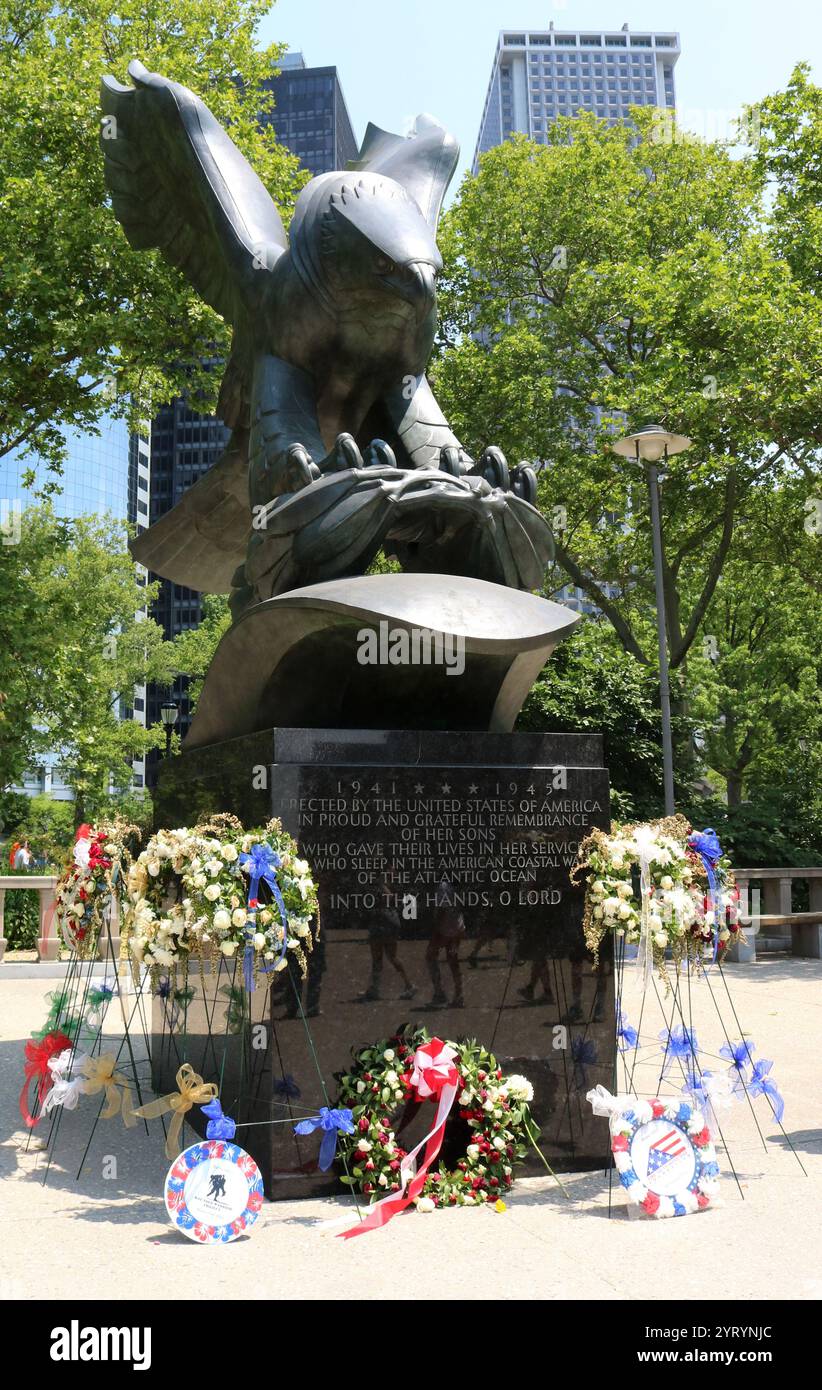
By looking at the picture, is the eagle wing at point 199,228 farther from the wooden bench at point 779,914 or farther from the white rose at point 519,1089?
the wooden bench at point 779,914

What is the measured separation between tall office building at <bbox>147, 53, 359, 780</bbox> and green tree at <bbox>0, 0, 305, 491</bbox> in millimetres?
31673

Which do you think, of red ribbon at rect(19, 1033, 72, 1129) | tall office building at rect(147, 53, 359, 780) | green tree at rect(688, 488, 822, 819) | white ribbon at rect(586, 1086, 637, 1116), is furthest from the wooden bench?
tall office building at rect(147, 53, 359, 780)

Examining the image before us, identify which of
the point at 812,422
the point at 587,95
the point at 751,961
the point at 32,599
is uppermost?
the point at 587,95

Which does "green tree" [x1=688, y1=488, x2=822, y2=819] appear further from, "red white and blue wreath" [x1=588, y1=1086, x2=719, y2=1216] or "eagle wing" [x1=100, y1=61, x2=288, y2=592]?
"red white and blue wreath" [x1=588, y1=1086, x2=719, y2=1216]

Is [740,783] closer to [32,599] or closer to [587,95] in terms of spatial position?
[32,599]

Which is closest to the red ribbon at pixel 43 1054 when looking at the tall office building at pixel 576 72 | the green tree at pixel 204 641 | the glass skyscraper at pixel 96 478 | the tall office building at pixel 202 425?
the green tree at pixel 204 641

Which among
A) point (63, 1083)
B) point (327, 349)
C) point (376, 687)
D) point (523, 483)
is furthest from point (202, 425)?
point (63, 1083)

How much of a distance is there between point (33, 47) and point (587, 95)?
552 ft

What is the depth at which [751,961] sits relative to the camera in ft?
48.1

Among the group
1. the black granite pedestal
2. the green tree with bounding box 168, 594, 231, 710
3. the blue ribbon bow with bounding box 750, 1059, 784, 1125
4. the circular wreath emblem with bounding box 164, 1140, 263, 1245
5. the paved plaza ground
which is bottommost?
the paved plaza ground

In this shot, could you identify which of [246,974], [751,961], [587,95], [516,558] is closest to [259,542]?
[516,558]

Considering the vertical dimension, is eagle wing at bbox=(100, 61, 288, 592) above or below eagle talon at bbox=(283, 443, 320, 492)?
above

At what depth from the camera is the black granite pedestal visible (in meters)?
5.13

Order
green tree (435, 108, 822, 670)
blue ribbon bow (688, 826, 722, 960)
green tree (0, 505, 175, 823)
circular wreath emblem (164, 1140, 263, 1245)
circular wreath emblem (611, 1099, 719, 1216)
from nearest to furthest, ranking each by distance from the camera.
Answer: circular wreath emblem (164, 1140, 263, 1245)
circular wreath emblem (611, 1099, 719, 1216)
blue ribbon bow (688, 826, 722, 960)
green tree (0, 505, 175, 823)
green tree (435, 108, 822, 670)
